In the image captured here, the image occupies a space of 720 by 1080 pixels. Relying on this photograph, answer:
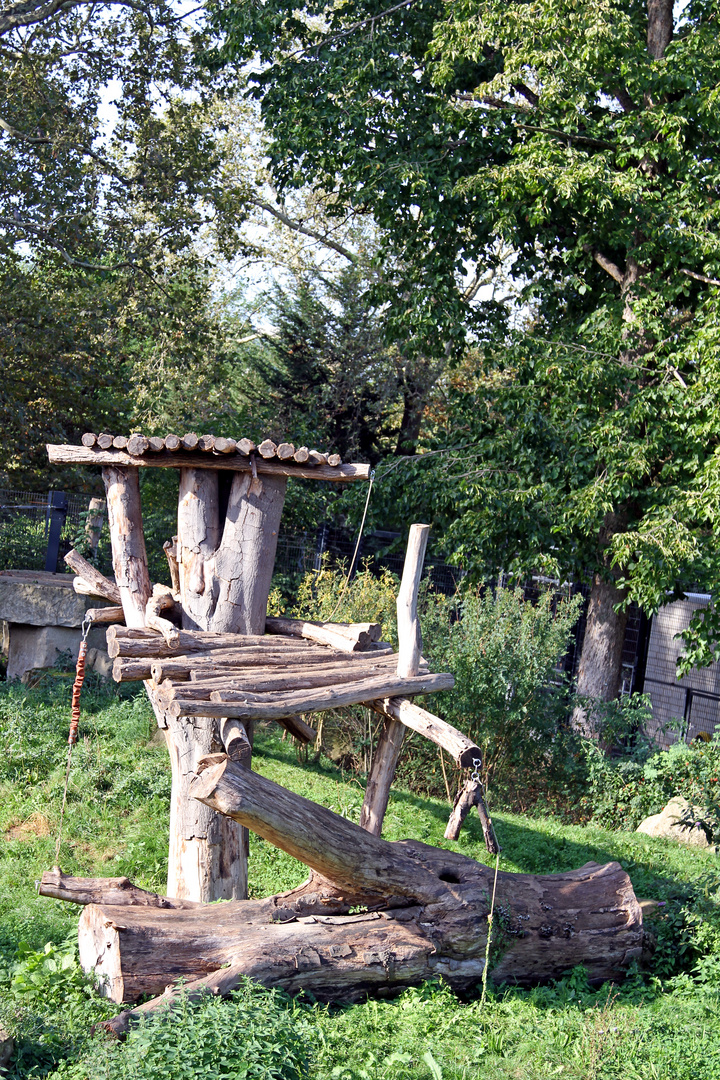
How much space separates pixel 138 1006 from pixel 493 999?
2096mm

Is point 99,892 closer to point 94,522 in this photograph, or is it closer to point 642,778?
point 642,778

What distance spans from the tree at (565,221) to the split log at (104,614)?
469cm

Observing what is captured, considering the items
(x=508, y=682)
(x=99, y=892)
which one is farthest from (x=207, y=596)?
(x=508, y=682)

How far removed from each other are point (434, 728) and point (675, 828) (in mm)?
4719

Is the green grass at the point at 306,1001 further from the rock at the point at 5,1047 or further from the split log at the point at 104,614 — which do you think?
the split log at the point at 104,614

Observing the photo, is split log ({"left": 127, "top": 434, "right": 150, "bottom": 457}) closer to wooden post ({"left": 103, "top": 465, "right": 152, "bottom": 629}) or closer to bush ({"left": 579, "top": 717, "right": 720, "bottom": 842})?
wooden post ({"left": 103, "top": 465, "right": 152, "bottom": 629})

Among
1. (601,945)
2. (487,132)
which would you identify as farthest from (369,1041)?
(487,132)

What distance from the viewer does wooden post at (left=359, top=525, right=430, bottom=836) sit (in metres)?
5.85

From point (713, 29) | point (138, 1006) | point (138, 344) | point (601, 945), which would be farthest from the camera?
point (138, 344)

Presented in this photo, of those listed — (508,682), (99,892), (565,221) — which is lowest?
(99,892)

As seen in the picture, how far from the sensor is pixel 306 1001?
17.1ft

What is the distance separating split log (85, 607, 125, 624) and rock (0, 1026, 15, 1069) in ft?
9.91

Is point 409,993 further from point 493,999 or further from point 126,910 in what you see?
point 126,910

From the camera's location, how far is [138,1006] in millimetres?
4754
